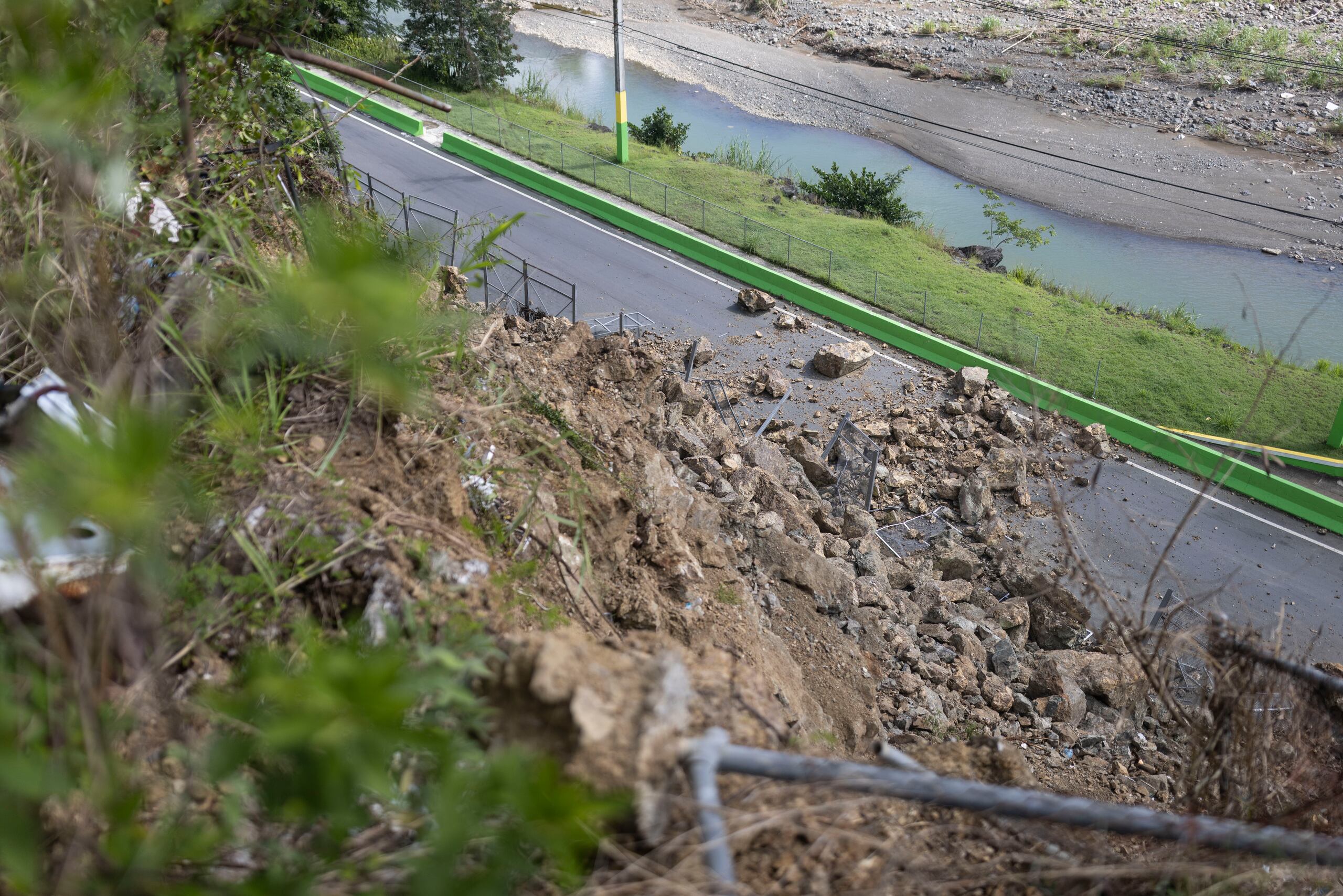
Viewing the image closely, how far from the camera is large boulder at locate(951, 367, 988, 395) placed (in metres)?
16.3

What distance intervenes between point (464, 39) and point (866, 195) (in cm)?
1599

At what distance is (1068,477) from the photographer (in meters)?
15.0

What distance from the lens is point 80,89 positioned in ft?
7.68

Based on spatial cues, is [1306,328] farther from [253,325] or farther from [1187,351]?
[253,325]

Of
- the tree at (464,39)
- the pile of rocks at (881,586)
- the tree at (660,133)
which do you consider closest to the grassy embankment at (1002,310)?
the tree at (660,133)

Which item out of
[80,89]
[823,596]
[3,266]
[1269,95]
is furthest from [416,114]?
[1269,95]

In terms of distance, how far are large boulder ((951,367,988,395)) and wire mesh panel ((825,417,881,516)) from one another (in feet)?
10.8

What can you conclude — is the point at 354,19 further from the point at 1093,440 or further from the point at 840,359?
the point at 1093,440

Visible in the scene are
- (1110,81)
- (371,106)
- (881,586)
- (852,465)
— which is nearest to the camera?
(881,586)

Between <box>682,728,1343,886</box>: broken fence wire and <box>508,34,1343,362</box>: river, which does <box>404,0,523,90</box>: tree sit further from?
<box>682,728,1343,886</box>: broken fence wire

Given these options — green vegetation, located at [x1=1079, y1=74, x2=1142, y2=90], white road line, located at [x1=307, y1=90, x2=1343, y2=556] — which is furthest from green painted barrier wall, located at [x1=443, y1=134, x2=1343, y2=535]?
green vegetation, located at [x1=1079, y1=74, x2=1142, y2=90]

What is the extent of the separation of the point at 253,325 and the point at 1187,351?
20.6 metres

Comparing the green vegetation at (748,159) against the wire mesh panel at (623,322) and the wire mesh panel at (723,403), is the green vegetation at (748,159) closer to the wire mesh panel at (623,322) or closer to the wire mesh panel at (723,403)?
the wire mesh panel at (623,322)

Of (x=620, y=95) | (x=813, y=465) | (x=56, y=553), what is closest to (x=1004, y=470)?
(x=813, y=465)
